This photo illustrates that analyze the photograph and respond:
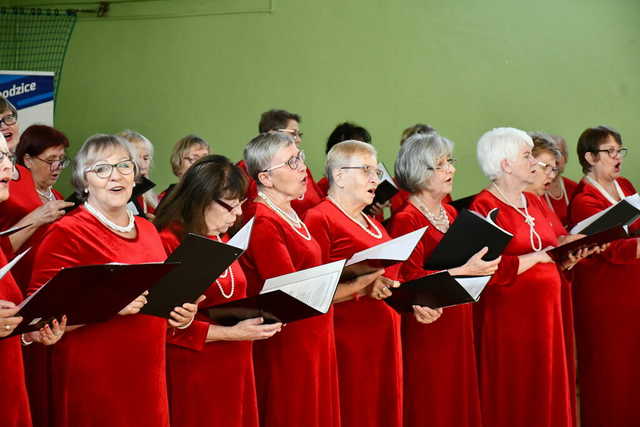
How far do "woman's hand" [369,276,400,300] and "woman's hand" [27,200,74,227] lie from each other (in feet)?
3.78

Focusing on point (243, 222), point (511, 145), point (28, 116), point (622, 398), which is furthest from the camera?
point (28, 116)

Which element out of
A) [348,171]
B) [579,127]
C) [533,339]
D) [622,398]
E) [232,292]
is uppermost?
[579,127]

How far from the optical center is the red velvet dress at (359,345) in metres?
3.24

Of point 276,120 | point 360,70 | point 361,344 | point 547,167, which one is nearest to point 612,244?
point 547,167

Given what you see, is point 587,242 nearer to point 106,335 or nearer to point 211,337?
point 211,337

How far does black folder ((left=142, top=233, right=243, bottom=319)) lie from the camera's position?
2291mm

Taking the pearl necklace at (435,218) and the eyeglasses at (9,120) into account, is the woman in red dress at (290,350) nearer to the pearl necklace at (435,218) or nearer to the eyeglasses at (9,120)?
the pearl necklace at (435,218)

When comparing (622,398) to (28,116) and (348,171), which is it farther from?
(28,116)

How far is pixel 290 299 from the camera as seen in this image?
2.48 metres

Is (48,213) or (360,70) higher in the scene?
(360,70)

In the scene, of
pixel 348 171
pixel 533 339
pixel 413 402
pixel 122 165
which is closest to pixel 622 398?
pixel 533 339

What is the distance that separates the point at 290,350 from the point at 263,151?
0.76 meters

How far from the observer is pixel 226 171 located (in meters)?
2.79

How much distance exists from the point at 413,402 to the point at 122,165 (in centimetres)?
176
